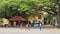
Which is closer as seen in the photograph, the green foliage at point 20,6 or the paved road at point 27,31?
the green foliage at point 20,6

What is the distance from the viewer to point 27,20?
A: 127 inches

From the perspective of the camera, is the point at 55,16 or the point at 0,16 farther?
the point at 55,16

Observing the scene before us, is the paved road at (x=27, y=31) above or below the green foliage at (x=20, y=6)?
below

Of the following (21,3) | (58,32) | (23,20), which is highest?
(21,3)

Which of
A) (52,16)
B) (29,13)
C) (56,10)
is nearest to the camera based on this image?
(29,13)

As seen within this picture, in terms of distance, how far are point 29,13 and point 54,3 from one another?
385 millimetres

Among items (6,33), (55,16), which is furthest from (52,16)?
(6,33)

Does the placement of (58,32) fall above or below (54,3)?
below

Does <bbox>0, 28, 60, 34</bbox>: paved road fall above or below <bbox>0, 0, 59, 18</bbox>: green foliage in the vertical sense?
below

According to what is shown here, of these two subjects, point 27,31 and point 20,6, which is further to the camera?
point 27,31

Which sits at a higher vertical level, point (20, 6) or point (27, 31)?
point (20, 6)

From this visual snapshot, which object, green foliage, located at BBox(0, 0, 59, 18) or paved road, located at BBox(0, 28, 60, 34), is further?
paved road, located at BBox(0, 28, 60, 34)

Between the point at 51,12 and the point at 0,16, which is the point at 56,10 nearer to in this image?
the point at 51,12

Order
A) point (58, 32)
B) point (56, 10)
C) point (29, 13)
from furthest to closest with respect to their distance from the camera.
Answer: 1. point (58, 32)
2. point (56, 10)
3. point (29, 13)
